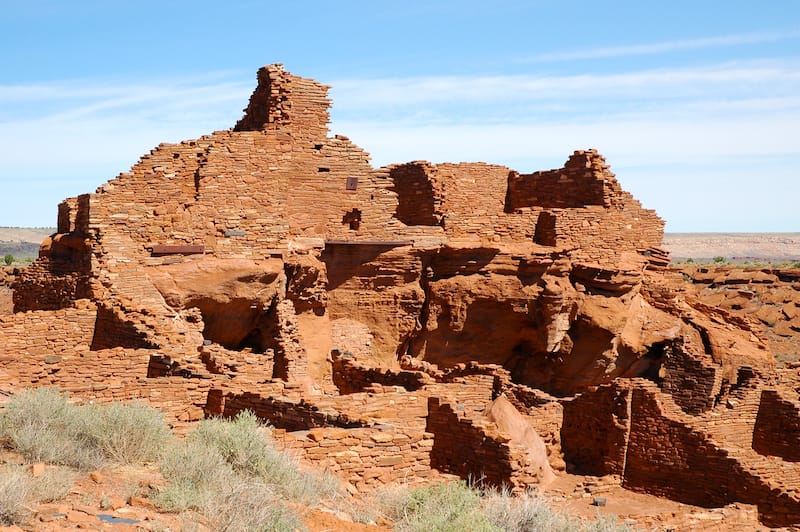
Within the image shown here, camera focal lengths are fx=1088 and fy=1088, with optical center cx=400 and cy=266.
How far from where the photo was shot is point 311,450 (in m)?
11.4

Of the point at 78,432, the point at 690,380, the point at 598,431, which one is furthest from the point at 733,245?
the point at 78,432

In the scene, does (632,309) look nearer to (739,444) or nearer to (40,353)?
(739,444)

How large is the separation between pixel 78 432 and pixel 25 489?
2455mm

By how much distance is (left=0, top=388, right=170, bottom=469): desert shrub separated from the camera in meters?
9.30

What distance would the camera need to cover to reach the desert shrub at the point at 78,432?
9297 millimetres

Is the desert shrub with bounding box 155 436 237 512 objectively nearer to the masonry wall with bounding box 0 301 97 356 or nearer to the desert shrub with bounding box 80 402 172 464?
the desert shrub with bounding box 80 402 172 464

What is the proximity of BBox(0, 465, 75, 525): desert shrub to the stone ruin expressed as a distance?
3.39m

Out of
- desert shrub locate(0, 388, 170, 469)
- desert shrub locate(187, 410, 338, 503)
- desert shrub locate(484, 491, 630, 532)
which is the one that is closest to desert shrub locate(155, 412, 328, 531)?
desert shrub locate(187, 410, 338, 503)

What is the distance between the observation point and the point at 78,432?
9992 mm

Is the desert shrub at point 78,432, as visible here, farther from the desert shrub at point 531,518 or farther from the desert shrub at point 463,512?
the desert shrub at point 531,518

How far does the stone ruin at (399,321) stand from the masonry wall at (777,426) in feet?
0.12

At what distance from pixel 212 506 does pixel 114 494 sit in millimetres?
885

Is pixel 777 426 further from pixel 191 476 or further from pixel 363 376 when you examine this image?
pixel 191 476

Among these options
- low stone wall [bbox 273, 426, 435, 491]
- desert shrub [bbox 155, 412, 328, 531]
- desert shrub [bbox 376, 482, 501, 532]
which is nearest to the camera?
desert shrub [bbox 155, 412, 328, 531]
